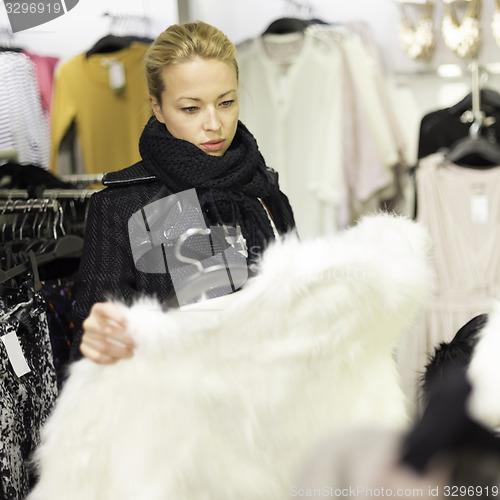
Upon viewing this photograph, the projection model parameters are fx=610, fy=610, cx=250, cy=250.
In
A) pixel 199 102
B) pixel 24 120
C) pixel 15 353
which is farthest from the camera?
pixel 24 120

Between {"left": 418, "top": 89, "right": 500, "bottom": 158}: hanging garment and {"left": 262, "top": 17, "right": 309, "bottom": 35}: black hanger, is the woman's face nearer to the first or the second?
{"left": 262, "top": 17, "right": 309, "bottom": 35}: black hanger

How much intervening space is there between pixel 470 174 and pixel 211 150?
80cm

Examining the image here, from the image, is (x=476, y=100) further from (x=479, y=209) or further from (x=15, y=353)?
(x=15, y=353)

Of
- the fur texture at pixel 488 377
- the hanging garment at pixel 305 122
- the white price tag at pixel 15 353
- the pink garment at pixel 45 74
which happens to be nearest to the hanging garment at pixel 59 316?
the white price tag at pixel 15 353

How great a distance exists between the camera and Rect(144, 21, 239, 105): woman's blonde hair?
61 centimetres

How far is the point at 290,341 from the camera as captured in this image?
21.4 inches

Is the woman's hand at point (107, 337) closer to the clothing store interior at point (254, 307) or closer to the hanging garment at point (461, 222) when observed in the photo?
the clothing store interior at point (254, 307)

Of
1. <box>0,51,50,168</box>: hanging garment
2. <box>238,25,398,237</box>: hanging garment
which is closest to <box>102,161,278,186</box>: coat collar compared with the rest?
<box>238,25,398,237</box>: hanging garment

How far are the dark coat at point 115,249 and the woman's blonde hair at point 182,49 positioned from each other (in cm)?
10

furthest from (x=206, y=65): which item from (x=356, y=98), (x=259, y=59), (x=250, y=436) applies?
(x=356, y=98)

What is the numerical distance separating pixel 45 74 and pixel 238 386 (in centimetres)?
79

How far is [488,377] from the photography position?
51 centimetres

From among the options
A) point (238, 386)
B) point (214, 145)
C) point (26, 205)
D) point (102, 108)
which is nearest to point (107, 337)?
point (238, 386)

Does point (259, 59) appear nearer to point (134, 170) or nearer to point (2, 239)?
point (134, 170)
